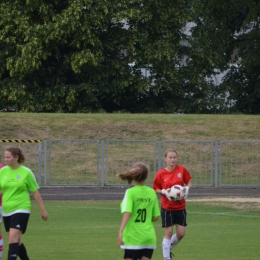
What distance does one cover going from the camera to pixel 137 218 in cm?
785

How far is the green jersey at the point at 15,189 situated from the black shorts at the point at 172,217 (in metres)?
2.17

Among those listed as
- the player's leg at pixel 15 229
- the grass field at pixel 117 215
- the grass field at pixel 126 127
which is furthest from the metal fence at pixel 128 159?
the player's leg at pixel 15 229

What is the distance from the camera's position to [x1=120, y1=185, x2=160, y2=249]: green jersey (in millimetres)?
7762

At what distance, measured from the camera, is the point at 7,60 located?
1524 inches

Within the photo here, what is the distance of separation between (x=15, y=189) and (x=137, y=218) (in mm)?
2041

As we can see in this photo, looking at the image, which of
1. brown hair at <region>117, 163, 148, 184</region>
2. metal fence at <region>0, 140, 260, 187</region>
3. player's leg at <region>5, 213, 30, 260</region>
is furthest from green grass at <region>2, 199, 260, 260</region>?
metal fence at <region>0, 140, 260, 187</region>

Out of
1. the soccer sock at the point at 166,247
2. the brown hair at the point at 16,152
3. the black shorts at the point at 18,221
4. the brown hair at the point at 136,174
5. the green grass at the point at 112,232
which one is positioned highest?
the brown hair at the point at 16,152

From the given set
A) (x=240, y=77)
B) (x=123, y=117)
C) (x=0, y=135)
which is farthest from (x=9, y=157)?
(x=240, y=77)

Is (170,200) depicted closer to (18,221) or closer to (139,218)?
(18,221)

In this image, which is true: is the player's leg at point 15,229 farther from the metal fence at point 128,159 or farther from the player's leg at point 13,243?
the metal fence at point 128,159

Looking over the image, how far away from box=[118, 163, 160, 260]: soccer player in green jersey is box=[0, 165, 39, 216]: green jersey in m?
1.87

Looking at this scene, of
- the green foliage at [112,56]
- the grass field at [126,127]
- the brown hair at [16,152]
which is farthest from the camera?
the green foliage at [112,56]

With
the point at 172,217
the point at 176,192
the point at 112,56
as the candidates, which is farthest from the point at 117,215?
the point at 112,56

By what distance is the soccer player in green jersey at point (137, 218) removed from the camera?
775cm
